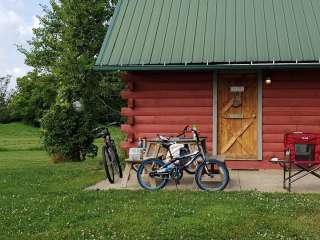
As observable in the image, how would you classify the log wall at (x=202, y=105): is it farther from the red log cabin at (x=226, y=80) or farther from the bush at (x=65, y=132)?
the bush at (x=65, y=132)

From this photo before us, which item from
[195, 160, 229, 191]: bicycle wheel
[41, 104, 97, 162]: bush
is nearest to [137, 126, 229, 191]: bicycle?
[195, 160, 229, 191]: bicycle wheel

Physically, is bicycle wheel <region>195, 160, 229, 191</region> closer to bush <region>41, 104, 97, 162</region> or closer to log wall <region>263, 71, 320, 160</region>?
log wall <region>263, 71, 320, 160</region>

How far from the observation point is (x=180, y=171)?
9.31m

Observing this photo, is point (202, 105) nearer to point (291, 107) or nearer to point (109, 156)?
point (291, 107)

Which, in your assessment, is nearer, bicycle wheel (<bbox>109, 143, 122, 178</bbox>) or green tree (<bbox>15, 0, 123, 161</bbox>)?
bicycle wheel (<bbox>109, 143, 122, 178</bbox>)

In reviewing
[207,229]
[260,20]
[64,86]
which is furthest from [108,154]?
[64,86]

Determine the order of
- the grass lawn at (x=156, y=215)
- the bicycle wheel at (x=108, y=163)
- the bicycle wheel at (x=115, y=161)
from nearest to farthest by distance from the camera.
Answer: the grass lawn at (x=156, y=215) < the bicycle wheel at (x=108, y=163) < the bicycle wheel at (x=115, y=161)

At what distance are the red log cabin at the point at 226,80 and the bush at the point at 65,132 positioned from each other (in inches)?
197

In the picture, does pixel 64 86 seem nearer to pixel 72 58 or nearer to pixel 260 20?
pixel 72 58

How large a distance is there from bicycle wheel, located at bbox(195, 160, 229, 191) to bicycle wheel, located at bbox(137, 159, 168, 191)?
63cm

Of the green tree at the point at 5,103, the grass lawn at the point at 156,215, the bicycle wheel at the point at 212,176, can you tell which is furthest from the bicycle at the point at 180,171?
the green tree at the point at 5,103

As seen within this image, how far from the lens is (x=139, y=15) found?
1323cm

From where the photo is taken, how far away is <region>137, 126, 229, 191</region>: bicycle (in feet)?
29.8

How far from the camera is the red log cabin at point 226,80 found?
1160 cm
